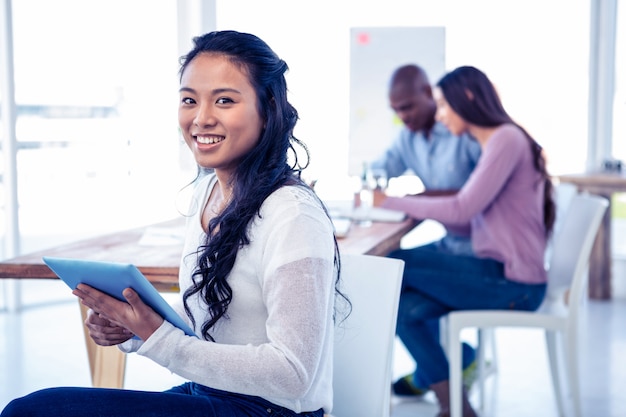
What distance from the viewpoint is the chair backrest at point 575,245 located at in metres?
2.77

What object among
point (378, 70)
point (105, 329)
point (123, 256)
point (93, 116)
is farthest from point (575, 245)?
point (93, 116)

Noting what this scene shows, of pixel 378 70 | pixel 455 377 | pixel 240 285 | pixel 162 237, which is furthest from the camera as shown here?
pixel 378 70

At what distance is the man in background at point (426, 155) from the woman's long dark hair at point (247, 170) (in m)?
1.80

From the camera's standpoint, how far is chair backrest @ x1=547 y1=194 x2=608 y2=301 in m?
2.77

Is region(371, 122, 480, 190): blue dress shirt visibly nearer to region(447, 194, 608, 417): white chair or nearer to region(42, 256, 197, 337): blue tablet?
region(447, 194, 608, 417): white chair

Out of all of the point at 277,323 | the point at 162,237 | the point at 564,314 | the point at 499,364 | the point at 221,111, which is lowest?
the point at 499,364

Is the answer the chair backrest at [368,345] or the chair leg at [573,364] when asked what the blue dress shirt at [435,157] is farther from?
the chair backrest at [368,345]

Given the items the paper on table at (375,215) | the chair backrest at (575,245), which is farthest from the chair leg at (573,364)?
the paper on table at (375,215)

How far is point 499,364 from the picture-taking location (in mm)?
3715

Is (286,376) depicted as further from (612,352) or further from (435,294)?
(612,352)

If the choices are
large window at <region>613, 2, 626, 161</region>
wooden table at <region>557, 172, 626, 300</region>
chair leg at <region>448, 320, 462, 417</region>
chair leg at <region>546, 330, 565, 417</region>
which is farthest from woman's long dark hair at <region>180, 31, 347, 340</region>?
large window at <region>613, 2, 626, 161</region>

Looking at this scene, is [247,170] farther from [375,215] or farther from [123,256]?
[375,215]

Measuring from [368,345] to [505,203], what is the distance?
4.57 ft

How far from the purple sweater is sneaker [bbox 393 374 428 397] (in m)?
0.57
